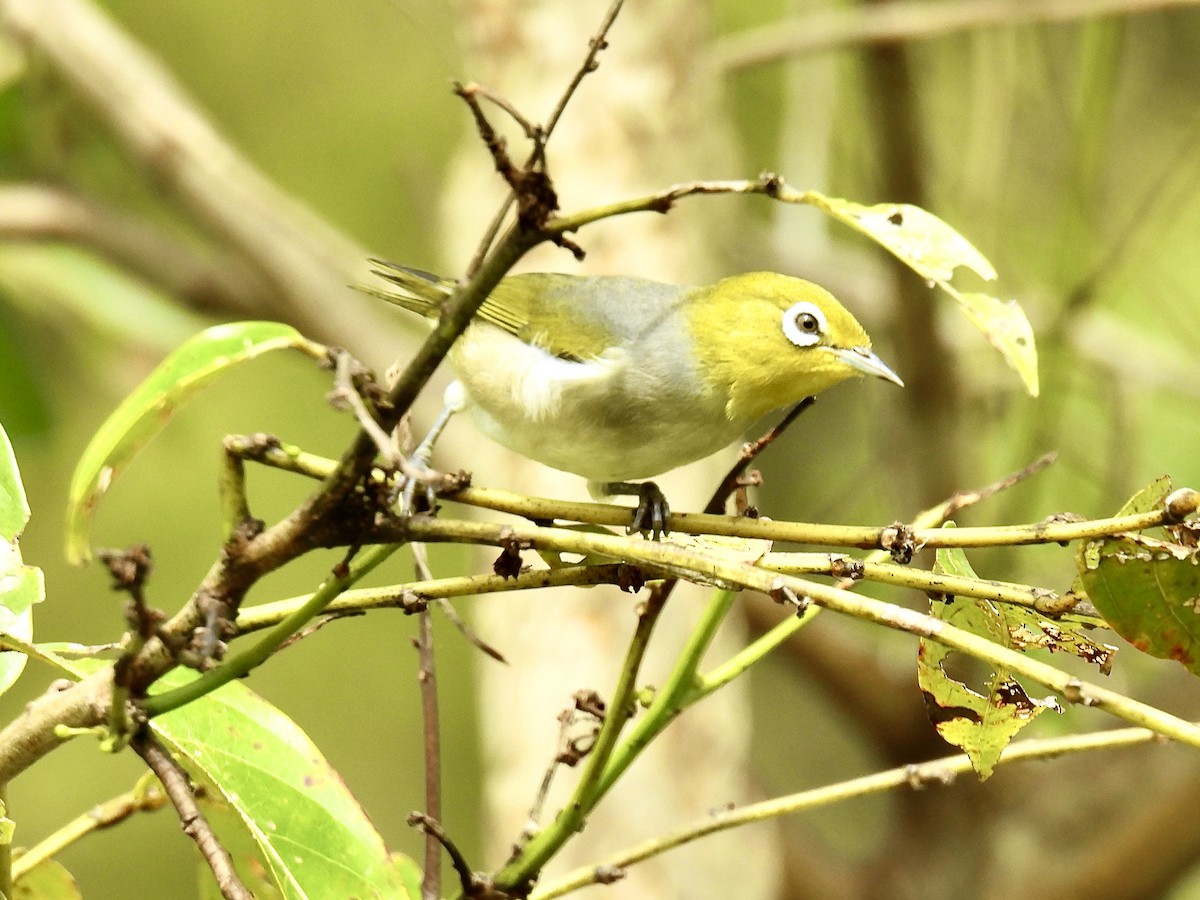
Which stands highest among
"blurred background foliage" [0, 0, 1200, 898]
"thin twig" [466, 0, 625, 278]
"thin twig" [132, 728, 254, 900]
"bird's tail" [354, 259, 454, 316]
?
"blurred background foliage" [0, 0, 1200, 898]

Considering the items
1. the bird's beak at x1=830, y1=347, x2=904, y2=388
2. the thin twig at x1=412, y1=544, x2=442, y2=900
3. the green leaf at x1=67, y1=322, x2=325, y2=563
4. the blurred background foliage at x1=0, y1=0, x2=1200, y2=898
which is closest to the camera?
the green leaf at x1=67, y1=322, x2=325, y2=563

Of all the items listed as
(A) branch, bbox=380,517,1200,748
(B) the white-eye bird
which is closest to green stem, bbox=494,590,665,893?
(A) branch, bbox=380,517,1200,748

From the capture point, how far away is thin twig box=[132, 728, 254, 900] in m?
0.64

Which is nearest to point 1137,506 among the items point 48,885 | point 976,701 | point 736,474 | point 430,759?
point 976,701

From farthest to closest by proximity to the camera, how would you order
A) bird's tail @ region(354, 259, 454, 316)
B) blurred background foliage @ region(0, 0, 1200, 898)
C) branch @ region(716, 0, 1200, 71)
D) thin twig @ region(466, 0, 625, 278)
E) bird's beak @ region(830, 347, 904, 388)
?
blurred background foliage @ region(0, 0, 1200, 898) < branch @ region(716, 0, 1200, 71) < bird's tail @ region(354, 259, 454, 316) < bird's beak @ region(830, 347, 904, 388) < thin twig @ region(466, 0, 625, 278)

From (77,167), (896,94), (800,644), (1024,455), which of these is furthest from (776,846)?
(77,167)

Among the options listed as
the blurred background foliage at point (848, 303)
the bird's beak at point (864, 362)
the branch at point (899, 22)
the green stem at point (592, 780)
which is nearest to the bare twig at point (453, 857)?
the green stem at point (592, 780)

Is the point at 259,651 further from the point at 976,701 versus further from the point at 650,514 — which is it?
the point at 650,514

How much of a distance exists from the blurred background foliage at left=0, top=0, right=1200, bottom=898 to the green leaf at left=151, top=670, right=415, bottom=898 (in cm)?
175

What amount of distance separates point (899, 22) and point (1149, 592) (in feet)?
7.34

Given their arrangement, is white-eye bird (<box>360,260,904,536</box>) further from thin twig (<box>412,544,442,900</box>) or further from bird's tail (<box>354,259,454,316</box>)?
thin twig (<box>412,544,442,900</box>)

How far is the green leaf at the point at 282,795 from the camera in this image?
2.67 feet

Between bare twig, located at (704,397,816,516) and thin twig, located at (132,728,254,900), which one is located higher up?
bare twig, located at (704,397,816,516)

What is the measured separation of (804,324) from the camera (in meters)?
1.46
